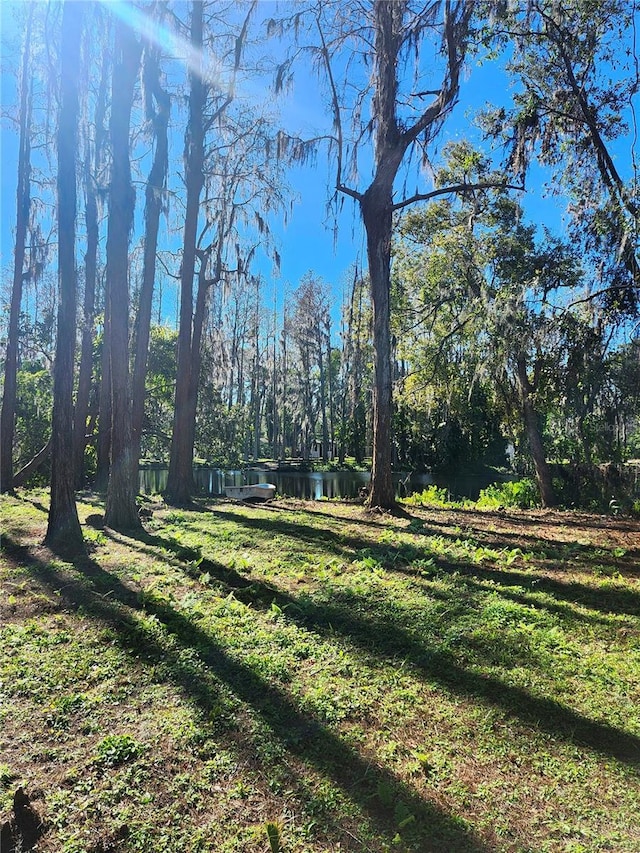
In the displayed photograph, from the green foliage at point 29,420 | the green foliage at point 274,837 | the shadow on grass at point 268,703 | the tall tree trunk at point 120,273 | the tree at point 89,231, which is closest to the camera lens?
the green foliage at point 274,837

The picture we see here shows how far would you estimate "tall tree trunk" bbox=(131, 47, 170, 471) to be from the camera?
389 inches

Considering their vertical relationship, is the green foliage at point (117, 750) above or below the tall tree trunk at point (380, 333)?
below

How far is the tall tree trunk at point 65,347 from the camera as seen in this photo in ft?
22.8

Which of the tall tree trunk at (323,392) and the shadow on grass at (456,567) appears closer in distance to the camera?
the shadow on grass at (456,567)

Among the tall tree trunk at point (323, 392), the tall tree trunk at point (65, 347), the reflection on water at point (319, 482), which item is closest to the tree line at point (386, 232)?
the tall tree trunk at point (65, 347)

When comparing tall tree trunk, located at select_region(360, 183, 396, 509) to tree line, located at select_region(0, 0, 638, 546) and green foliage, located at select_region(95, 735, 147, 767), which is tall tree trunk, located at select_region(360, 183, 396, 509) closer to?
tree line, located at select_region(0, 0, 638, 546)

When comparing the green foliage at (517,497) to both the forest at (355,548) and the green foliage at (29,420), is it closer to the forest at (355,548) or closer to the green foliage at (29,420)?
the forest at (355,548)

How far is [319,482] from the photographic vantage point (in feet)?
96.2

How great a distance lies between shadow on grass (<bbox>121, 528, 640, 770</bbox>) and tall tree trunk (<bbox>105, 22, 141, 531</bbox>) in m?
3.63

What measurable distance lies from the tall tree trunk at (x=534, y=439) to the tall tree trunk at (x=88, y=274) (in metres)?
11.2

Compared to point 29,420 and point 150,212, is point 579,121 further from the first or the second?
point 29,420

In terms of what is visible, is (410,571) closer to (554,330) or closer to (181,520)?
(181,520)

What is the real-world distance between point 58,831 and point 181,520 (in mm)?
7486

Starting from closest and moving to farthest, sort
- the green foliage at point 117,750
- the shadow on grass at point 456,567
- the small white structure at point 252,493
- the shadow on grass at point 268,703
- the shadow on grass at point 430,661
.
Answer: the shadow on grass at point 268,703, the green foliage at point 117,750, the shadow on grass at point 430,661, the shadow on grass at point 456,567, the small white structure at point 252,493
